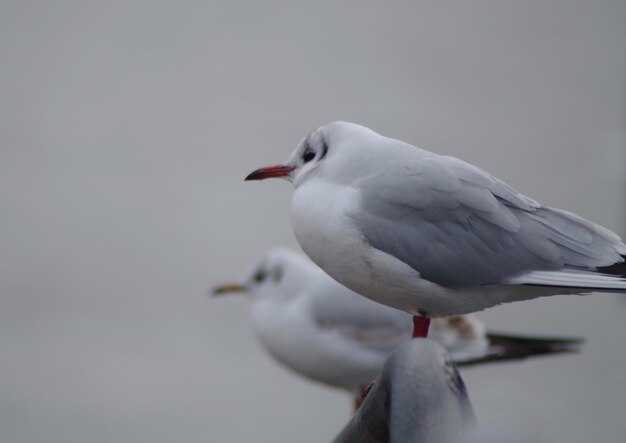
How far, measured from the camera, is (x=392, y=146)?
1481 mm

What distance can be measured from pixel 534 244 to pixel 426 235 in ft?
0.51

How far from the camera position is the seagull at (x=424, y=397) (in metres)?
0.62

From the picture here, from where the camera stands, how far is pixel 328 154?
153 cm

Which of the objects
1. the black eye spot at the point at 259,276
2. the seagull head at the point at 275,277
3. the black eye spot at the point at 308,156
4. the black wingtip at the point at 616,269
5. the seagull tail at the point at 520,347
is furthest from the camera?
the black eye spot at the point at 259,276

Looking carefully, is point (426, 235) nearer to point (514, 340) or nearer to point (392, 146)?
point (392, 146)

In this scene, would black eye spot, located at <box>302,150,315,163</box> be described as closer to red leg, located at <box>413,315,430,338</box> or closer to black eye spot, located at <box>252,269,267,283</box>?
red leg, located at <box>413,315,430,338</box>

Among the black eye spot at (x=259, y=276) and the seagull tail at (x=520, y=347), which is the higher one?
the seagull tail at (x=520, y=347)

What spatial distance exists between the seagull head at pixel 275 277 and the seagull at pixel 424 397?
1.99 m

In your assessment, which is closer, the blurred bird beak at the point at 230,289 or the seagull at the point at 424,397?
the seagull at the point at 424,397

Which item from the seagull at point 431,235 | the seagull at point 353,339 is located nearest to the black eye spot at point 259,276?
the seagull at point 353,339

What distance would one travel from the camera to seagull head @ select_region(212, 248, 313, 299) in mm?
2727

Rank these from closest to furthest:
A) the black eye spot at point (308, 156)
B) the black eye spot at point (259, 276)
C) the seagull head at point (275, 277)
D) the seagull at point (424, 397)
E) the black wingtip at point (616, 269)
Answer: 1. the seagull at point (424, 397)
2. the black wingtip at point (616, 269)
3. the black eye spot at point (308, 156)
4. the seagull head at point (275, 277)
5. the black eye spot at point (259, 276)

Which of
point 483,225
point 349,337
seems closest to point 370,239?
point 483,225

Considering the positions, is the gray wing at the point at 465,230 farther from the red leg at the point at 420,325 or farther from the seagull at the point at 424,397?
the seagull at the point at 424,397
